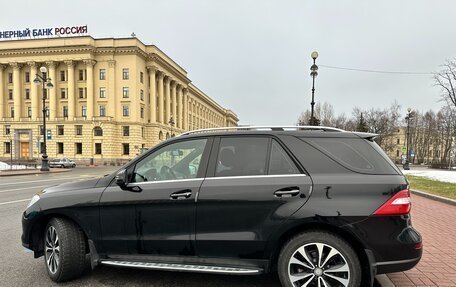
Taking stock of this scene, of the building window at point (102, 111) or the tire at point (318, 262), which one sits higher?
the building window at point (102, 111)

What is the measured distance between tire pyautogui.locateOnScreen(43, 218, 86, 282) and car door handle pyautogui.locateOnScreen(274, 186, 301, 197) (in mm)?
2472

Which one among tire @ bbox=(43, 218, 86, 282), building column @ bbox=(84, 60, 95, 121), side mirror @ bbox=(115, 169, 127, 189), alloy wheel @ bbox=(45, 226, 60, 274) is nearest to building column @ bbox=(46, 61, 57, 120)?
building column @ bbox=(84, 60, 95, 121)

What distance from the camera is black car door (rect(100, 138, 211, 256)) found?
3.25 metres

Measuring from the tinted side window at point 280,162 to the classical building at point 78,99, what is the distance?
56.5 meters

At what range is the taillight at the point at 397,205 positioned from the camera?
114 inches

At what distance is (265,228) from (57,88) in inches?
2703

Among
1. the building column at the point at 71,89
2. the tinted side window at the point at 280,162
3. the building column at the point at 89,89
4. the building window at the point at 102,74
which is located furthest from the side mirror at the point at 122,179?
the building window at the point at 102,74

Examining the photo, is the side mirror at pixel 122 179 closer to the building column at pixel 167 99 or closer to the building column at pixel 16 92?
the building column at pixel 167 99

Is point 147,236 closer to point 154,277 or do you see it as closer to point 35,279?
point 154,277

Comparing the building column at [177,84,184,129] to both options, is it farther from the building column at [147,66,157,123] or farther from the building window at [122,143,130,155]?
the building window at [122,143,130,155]

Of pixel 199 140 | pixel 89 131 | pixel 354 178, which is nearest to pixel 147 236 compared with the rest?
pixel 199 140

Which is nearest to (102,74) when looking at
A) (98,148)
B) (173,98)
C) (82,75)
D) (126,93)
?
(82,75)

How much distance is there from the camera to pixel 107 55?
5919cm

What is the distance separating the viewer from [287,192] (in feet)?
9.94
